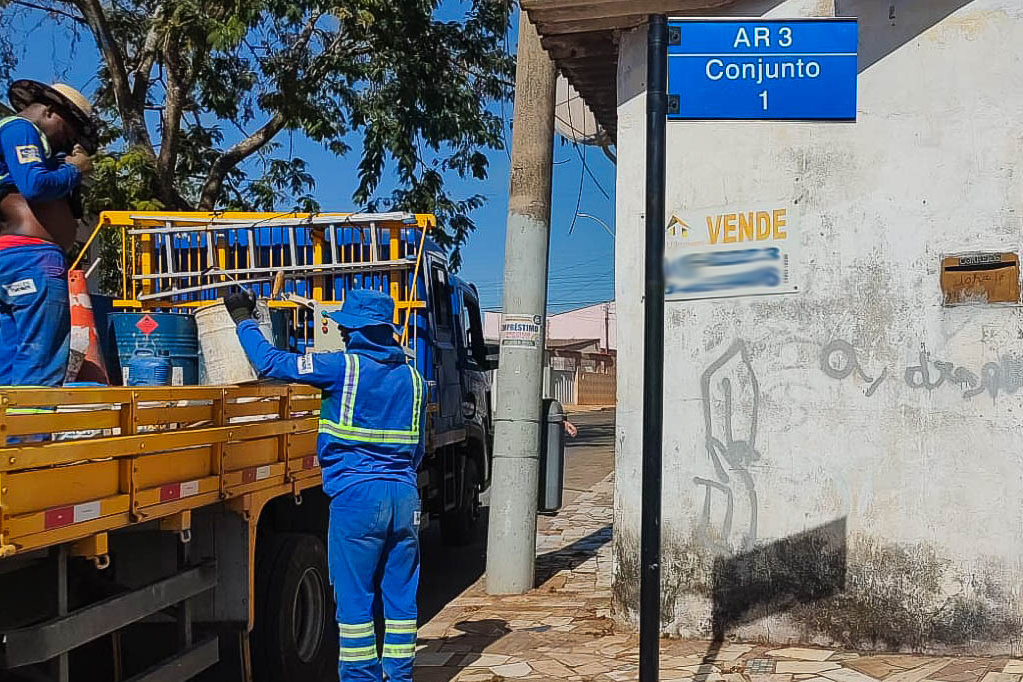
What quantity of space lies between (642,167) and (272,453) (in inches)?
116

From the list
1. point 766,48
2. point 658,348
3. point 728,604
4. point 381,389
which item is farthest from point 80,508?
point 728,604

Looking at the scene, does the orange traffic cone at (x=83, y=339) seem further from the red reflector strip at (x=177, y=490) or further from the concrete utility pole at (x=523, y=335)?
the concrete utility pole at (x=523, y=335)

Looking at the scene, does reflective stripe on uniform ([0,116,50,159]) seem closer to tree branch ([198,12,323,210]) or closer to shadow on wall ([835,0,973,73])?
shadow on wall ([835,0,973,73])

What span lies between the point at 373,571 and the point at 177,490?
111 centimetres

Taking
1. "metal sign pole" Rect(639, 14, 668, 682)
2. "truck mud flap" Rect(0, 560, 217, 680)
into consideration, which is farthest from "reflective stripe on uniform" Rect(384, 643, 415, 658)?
"metal sign pole" Rect(639, 14, 668, 682)

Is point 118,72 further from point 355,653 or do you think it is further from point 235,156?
point 355,653

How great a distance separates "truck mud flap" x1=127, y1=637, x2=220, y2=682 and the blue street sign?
2956 millimetres

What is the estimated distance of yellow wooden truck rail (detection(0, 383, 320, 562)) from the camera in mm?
3340

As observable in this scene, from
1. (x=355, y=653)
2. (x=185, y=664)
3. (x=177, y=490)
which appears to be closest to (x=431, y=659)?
(x=355, y=653)

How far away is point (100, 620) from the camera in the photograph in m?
3.96

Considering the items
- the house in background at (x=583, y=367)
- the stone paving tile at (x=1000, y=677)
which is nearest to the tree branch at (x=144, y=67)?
the stone paving tile at (x=1000, y=677)

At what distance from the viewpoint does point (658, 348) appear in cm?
390

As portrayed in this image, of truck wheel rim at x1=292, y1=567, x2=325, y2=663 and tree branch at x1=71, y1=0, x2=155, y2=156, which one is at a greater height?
tree branch at x1=71, y1=0, x2=155, y2=156

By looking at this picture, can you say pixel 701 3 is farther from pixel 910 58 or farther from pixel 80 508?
pixel 80 508
